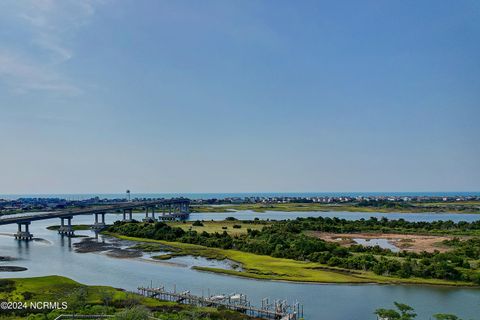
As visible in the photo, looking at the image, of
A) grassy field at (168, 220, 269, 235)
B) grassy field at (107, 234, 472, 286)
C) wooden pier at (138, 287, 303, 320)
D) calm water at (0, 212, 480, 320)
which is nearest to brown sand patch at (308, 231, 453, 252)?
grassy field at (168, 220, 269, 235)

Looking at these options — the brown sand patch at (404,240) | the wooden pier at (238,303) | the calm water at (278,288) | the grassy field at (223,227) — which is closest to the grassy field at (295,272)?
the calm water at (278,288)

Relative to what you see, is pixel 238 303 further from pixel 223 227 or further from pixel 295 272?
pixel 223 227

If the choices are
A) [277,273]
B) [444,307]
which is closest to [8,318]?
[277,273]

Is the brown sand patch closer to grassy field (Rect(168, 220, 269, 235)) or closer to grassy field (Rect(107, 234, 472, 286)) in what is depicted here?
grassy field (Rect(168, 220, 269, 235))

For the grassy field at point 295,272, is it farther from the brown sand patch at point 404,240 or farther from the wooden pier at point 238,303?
the brown sand patch at point 404,240

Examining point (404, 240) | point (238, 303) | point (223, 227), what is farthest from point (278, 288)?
point (223, 227)

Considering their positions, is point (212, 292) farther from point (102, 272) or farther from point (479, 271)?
point (479, 271)

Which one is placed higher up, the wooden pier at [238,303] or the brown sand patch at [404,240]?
the wooden pier at [238,303]
